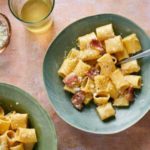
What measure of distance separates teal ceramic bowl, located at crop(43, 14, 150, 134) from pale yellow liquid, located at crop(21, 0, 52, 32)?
0.07 m

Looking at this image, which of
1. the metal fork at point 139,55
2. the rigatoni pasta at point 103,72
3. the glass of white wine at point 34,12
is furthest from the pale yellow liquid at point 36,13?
the metal fork at point 139,55

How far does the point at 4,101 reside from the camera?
3.65ft

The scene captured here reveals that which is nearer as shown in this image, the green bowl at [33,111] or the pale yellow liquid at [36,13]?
the green bowl at [33,111]

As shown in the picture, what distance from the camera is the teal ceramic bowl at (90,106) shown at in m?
1.07

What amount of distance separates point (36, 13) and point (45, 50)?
10 cm

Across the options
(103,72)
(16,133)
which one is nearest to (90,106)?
(103,72)

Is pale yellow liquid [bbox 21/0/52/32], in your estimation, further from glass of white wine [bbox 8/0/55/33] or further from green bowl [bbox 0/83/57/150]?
green bowl [bbox 0/83/57/150]

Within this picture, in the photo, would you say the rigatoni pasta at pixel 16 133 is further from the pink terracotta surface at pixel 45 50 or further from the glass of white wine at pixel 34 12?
the glass of white wine at pixel 34 12

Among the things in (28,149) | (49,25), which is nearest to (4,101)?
(28,149)

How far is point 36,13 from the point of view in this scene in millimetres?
1183

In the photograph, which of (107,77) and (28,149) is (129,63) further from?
(28,149)

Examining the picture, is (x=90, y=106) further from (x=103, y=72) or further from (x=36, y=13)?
(x=36, y=13)

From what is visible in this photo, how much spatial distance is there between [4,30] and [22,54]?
81mm

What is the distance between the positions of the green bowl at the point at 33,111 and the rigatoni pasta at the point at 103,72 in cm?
9
